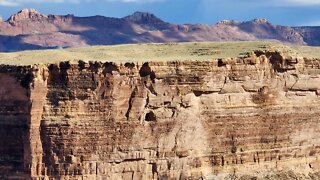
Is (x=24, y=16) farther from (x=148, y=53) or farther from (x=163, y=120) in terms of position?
(x=163, y=120)

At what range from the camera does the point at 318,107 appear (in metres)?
53.3

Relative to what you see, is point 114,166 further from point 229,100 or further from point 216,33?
point 216,33

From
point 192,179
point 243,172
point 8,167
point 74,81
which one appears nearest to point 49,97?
point 74,81

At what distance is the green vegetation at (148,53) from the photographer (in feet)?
160

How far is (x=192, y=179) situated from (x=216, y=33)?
149263mm

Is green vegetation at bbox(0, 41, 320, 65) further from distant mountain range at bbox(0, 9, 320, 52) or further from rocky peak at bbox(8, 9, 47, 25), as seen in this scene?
rocky peak at bbox(8, 9, 47, 25)

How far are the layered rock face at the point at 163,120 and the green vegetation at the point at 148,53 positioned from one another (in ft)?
5.52

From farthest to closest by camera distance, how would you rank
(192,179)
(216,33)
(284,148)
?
(216,33)
(284,148)
(192,179)

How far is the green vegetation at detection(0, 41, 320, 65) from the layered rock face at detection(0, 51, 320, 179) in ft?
5.52

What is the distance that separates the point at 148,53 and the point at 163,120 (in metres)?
8.09

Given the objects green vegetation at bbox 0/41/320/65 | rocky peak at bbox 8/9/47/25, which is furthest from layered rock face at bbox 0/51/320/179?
rocky peak at bbox 8/9/47/25

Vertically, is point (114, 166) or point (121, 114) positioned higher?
point (121, 114)

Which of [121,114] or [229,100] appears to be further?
[229,100]

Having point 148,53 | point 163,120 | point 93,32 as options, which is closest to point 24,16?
point 93,32
